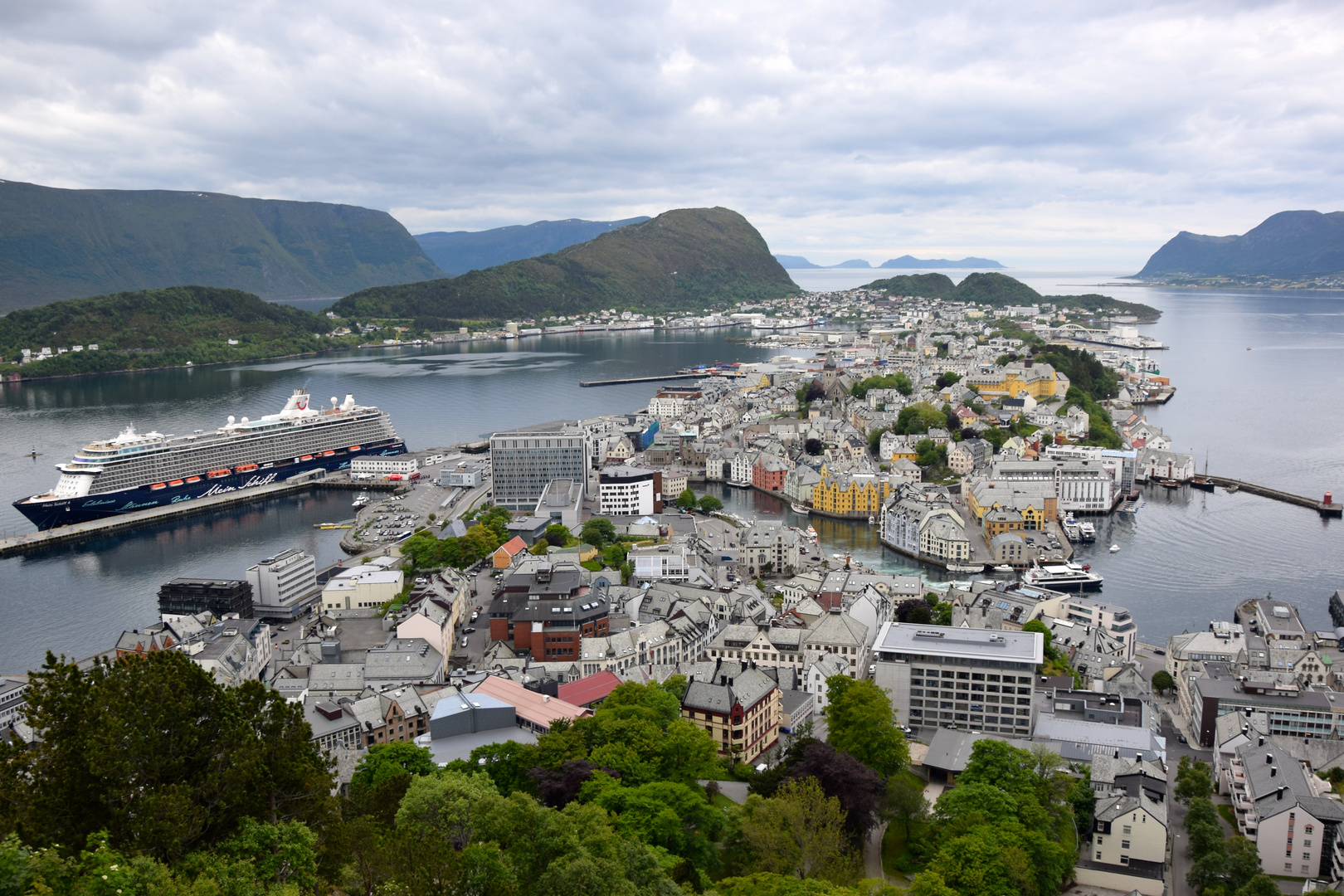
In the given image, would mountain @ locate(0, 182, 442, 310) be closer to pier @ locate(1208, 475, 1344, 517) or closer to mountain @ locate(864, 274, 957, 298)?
mountain @ locate(864, 274, 957, 298)

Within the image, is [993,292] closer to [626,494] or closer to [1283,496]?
[1283,496]

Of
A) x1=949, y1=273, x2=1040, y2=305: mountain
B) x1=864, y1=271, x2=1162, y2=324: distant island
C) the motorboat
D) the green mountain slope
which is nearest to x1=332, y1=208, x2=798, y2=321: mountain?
the green mountain slope

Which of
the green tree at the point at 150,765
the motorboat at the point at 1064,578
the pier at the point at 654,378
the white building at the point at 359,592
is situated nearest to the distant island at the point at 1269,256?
the pier at the point at 654,378

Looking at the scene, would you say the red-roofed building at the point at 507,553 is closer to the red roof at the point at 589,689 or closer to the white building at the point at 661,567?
the white building at the point at 661,567

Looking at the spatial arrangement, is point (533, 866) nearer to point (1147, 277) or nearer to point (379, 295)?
point (379, 295)

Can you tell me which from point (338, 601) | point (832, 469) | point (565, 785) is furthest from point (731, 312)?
point (565, 785)

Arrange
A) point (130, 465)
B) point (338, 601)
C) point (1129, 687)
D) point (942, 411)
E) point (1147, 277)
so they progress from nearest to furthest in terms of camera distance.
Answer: point (1129, 687) < point (338, 601) < point (130, 465) < point (942, 411) < point (1147, 277)
